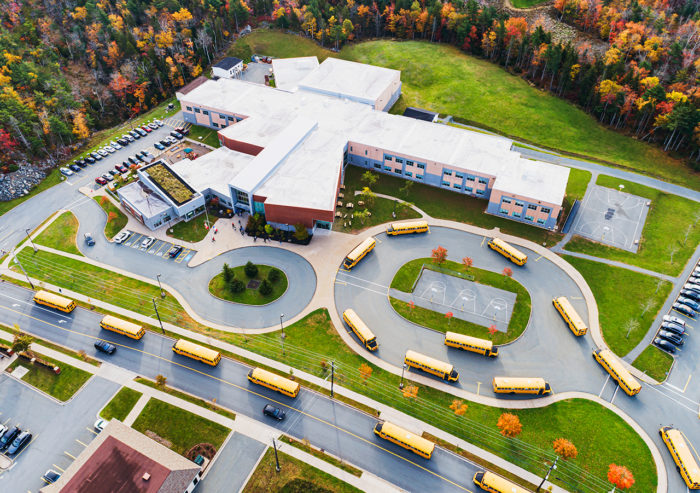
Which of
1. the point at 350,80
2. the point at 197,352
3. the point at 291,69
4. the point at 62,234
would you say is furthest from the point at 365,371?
the point at 291,69

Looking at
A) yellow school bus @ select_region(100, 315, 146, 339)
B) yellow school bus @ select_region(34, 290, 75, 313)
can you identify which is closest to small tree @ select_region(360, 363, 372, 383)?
yellow school bus @ select_region(100, 315, 146, 339)

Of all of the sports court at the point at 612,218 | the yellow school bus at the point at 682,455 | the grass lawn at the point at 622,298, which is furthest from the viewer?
the sports court at the point at 612,218

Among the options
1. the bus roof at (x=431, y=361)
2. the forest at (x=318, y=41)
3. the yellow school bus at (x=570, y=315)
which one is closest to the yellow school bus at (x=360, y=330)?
the bus roof at (x=431, y=361)

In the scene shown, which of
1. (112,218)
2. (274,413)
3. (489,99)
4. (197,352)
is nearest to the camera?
(274,413)

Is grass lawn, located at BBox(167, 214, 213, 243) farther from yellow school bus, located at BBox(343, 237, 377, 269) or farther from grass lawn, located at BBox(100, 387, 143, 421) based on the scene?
grass lawn, located at BBox(100, 387, 143, 421)

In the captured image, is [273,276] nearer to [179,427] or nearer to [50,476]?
[179,427]

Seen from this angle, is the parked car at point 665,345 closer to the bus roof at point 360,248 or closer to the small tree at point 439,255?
the small tree at point 439,255

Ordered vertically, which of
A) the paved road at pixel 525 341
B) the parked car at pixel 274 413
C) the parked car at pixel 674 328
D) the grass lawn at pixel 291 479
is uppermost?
the parked car at pixel 674 328
